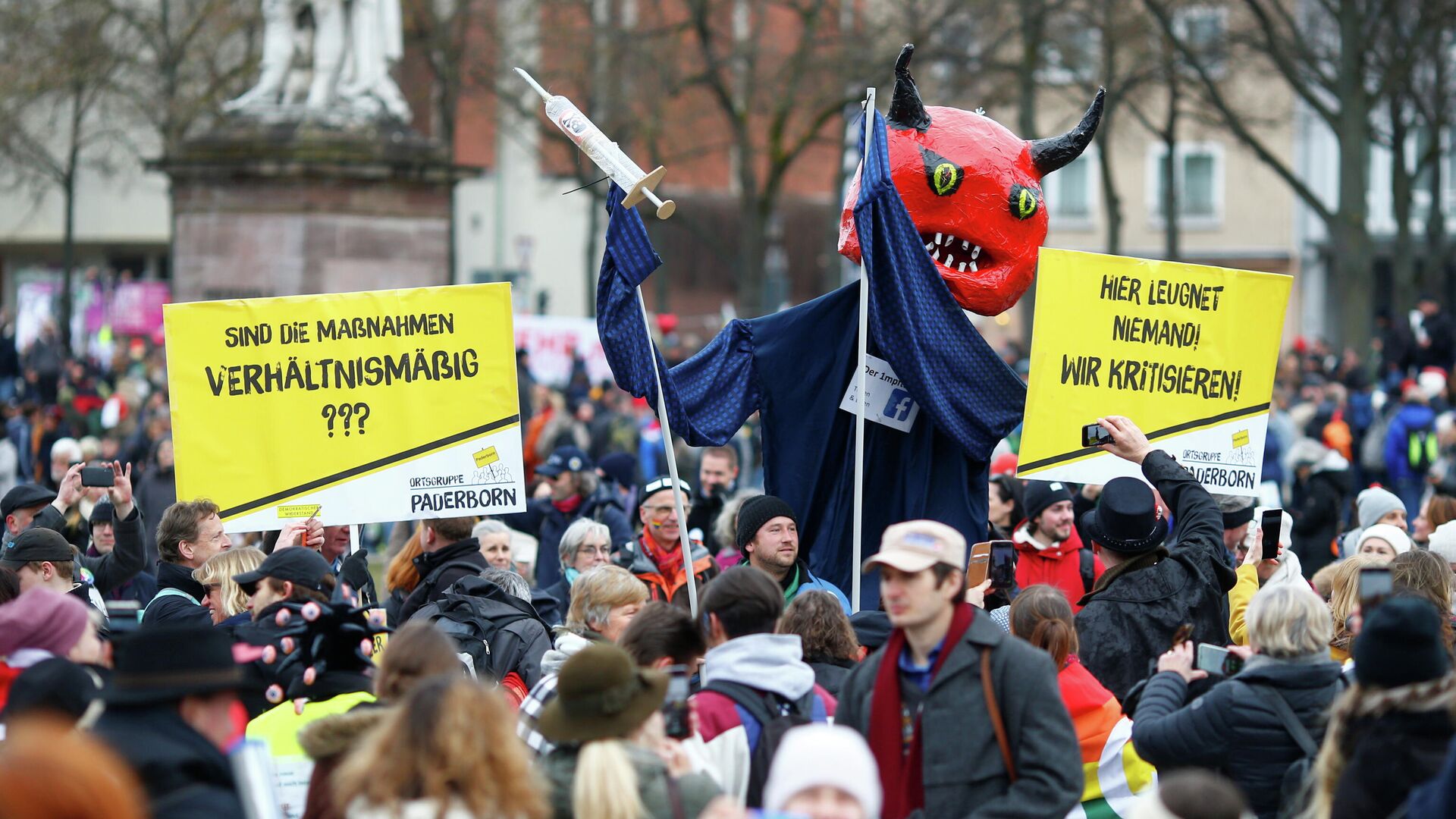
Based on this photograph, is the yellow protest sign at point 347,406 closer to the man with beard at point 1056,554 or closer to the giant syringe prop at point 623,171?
the giant syringe prop at point 623,171

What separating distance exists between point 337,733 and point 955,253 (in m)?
3.84

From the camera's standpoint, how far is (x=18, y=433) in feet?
55.7

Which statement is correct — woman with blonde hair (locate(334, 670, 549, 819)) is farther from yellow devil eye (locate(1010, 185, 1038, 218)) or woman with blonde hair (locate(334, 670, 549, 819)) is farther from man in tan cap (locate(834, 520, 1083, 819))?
yellow devil eye (locate(1010, 185, 1038, 218))

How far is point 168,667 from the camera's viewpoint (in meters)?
4.39

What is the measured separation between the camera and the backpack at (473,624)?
7031mm

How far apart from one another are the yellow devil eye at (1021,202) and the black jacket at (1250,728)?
268 cm

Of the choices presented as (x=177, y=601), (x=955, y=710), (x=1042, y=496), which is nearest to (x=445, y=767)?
(x=955, y=710)

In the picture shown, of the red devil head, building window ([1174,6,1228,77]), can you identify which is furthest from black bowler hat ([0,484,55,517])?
building window ([1174,6,1228,77])

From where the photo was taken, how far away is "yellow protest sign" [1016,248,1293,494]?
757cm

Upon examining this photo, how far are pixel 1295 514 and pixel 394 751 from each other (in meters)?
9.70

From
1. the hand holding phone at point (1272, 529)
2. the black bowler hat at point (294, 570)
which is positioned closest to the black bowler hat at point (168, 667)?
the black bowler hat at point (294, 570)

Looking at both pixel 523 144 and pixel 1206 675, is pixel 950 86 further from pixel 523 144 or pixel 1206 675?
pixel 1206 675

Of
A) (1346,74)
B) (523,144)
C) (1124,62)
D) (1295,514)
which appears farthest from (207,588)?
(523,144)

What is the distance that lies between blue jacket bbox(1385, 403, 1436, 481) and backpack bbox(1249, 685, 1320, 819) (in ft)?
35.0
